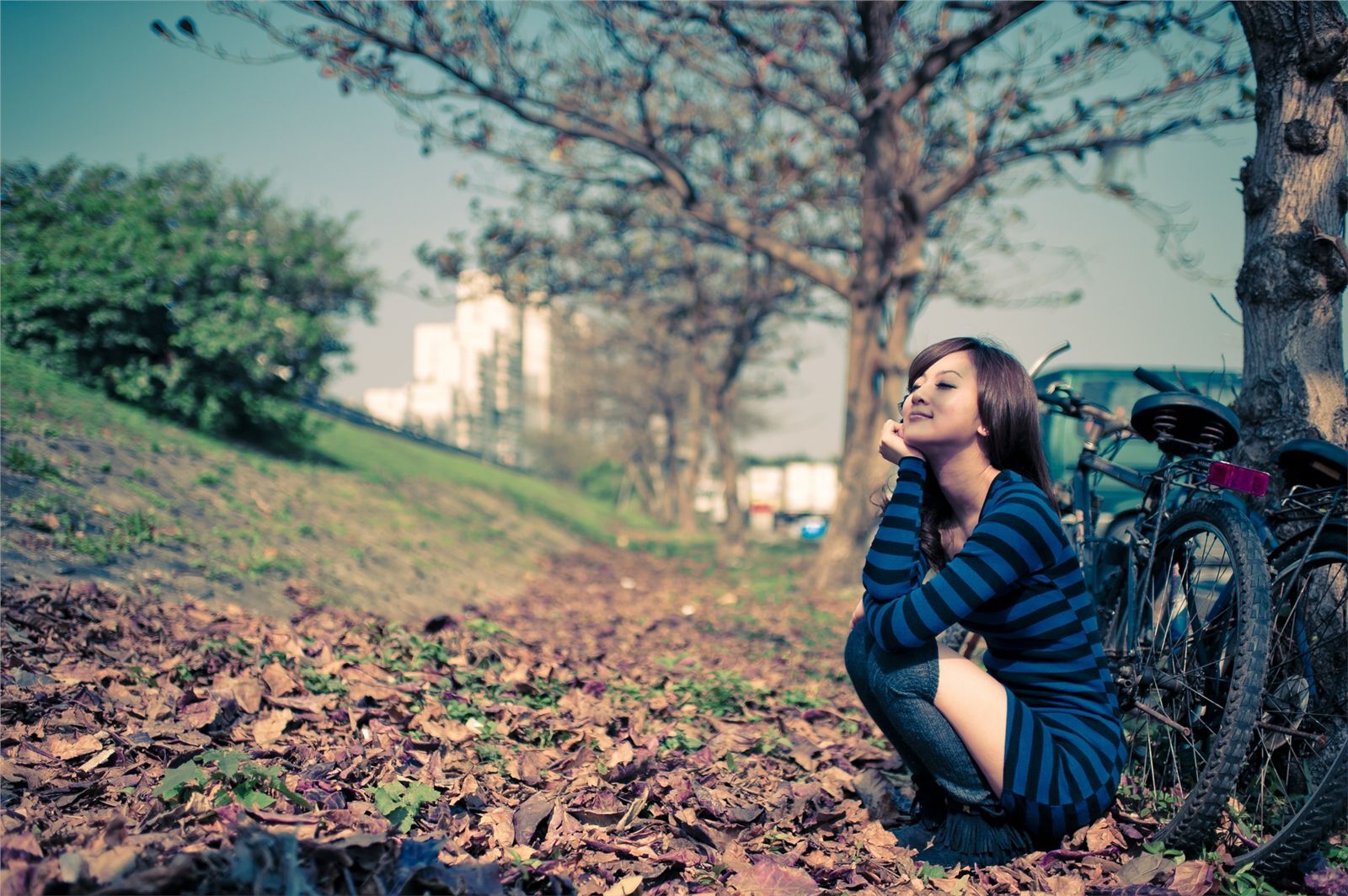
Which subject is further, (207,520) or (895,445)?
(207,520)

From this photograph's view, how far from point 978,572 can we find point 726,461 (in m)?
19.7

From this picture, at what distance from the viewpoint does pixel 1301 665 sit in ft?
9.37

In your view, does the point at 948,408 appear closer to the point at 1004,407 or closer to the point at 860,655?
the point at 1004,407

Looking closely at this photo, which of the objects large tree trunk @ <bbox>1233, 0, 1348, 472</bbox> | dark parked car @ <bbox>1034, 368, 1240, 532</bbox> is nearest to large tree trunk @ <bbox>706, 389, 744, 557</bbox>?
dark parked car @ <bbox>1034, 368, 1240, 532</bbox>

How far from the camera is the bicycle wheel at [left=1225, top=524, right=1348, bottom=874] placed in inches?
104

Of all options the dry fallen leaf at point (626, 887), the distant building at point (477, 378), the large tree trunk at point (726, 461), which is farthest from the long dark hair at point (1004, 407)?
the distant building at point (477, 378)

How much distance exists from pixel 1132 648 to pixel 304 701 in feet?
9.98

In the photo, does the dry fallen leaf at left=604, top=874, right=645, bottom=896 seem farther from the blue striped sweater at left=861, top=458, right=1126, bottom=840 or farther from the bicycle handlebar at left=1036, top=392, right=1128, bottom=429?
the bicycle handlebar at left=1036, top=392, right=1128, bottom=429

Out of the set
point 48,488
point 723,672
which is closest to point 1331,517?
point 723,672

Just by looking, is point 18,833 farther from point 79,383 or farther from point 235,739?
point 79,383

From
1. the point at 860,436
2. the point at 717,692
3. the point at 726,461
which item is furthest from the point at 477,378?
the point at 717,692

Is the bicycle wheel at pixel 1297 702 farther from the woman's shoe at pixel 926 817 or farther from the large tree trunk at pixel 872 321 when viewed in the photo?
the large tree trunk at pixel 872 321

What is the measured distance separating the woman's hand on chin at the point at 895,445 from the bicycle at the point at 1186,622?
92 centimetres

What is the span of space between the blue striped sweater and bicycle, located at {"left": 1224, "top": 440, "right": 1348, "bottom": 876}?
0.46m
